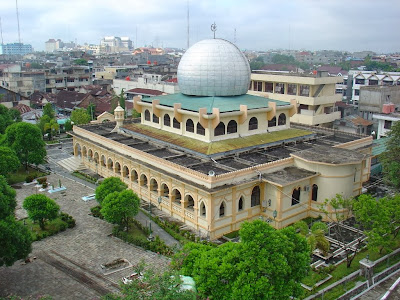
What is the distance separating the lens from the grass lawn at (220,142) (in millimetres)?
36438

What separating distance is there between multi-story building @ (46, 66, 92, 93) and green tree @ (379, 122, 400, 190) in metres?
86.6

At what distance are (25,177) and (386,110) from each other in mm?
48677

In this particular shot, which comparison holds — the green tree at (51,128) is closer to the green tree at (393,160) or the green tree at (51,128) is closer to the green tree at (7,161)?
the green tree at (7,161)

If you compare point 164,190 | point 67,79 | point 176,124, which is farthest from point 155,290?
point 67,79

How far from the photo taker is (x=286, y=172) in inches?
Answer: 1320

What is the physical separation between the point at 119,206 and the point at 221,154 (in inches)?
417

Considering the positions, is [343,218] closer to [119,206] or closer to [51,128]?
[119,206]

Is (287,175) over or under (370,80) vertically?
under

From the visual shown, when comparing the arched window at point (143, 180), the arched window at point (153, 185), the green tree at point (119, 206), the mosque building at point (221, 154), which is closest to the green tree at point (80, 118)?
the mosque building at point (221, 154)

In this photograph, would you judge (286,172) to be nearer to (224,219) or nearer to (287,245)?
(224,219)

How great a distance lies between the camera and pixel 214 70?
132ft

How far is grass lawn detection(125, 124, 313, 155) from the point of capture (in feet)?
120

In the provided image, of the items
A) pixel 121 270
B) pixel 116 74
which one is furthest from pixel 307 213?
pixel 116 74

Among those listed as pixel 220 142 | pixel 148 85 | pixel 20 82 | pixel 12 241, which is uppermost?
pixel 20 82
